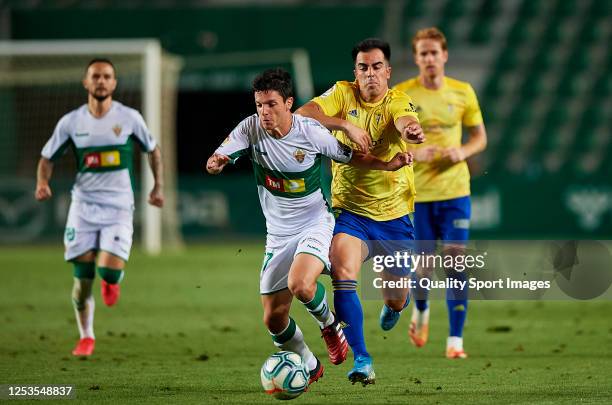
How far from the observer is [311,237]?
23.3 ft

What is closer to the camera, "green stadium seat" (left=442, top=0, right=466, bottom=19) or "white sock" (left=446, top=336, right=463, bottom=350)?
"white sock" (left=446, top=336, right=463, bottom=350)

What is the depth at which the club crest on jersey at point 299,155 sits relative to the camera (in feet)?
23.4

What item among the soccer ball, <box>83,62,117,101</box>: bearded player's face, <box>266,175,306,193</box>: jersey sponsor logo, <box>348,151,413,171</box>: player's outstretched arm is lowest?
the soccer ball

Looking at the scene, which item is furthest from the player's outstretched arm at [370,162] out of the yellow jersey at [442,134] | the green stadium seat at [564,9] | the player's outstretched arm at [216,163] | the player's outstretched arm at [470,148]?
the green stadium seat at [564,9]

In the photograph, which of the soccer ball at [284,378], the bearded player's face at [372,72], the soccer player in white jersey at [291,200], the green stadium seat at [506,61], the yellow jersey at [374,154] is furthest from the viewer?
the green stadium seat at [506,61]

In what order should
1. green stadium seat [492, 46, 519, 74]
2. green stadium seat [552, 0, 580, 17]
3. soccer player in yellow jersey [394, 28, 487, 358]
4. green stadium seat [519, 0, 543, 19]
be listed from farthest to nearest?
green stadium seat [552, 0, 580, 17]
green stadium seat [519, 0, 543, 19]
green stadium seat [492, 46, 519, 74]
soccer player in yellow jersey [394, 28, 487, 358]

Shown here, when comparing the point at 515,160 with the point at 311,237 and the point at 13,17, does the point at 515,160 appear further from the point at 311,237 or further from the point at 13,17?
the point at 311,237

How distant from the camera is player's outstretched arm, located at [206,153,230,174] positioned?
6.66 m

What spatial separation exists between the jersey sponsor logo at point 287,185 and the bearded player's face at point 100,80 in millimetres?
2476

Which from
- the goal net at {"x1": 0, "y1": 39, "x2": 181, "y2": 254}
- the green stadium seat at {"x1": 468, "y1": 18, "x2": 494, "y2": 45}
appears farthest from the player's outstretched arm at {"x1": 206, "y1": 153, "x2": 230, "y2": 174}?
the green stadium seat at {"x1": 468, "y1": 18, "x2": 494, "y2": 45}

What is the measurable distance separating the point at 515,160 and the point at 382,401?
63.8ft

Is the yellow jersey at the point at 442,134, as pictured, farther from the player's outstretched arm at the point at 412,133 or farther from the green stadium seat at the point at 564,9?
A: the green stadium seat at the point at 564,9

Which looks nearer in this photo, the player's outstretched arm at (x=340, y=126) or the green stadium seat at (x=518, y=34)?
the player's outstretched arm at (x=340, y=126)

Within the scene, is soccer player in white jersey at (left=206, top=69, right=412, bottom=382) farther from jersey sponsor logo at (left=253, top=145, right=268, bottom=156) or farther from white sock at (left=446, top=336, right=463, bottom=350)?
white sock at (left=446, top=336, right=463, bottom=350)
